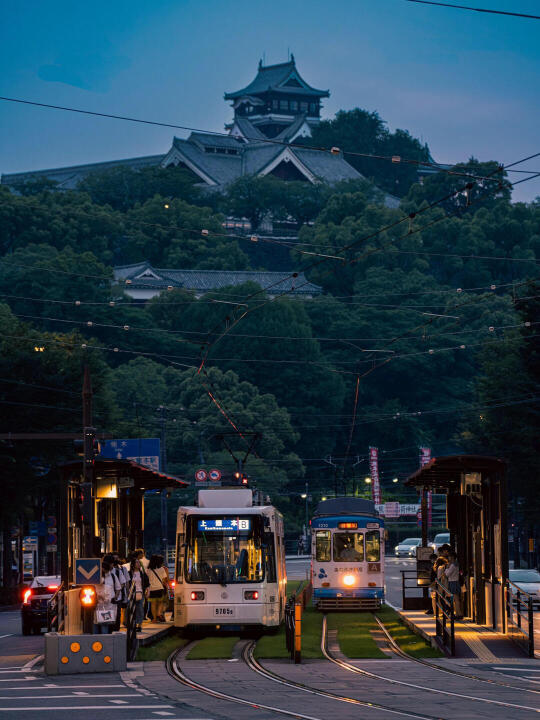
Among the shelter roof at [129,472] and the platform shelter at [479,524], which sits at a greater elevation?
the shelter roof at [129,472]

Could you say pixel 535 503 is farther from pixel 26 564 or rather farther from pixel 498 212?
pixel 498 212

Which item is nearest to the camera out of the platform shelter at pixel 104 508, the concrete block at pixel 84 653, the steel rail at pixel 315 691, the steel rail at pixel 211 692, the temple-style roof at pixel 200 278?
the steel rail at pixel 315 691

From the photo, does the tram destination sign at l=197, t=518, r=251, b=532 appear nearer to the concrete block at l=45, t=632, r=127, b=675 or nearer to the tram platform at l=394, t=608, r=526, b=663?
the tram platform at l=394, t=608, r=526, b=663

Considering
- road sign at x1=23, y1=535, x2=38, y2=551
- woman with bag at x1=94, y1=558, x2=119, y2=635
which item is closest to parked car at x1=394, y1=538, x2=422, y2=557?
road sign at x1=23, y1=535, x2=38, y2=551

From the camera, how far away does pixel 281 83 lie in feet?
632

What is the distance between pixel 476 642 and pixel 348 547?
14.9 meters

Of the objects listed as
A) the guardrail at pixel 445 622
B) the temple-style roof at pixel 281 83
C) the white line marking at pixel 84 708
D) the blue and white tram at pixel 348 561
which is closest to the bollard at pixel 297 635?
the guardrail at pixel 445 622

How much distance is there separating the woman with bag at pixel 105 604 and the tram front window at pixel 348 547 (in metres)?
16.6

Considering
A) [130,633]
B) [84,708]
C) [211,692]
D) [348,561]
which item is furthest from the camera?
[348,561]

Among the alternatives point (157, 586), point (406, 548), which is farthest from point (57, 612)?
point (406, 548)

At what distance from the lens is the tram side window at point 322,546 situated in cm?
3884

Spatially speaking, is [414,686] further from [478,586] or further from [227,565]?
[478,586]

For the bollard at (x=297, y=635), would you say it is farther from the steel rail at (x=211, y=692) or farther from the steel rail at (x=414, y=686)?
the steel rail at (x=211, y=692)

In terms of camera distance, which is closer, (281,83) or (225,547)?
(225,547)
